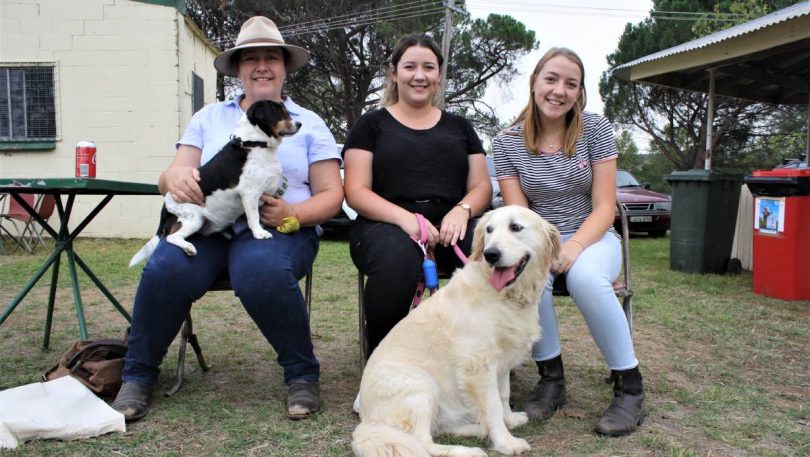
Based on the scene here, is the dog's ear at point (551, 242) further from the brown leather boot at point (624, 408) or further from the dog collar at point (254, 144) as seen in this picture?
the dog collar at point (254, 144)

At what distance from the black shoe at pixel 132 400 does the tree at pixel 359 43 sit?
1735cm

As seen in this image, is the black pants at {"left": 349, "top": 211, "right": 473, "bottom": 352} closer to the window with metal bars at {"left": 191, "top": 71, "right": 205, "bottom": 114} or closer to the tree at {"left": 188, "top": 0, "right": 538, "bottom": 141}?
the window with metal bars at {"left": 191, "top": 71, "right": 205, "bottom": 114}

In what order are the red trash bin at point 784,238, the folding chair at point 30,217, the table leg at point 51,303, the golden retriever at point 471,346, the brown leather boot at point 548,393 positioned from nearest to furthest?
the golden retriever at point 471,346, the brown leather boot at point 548,393, the table leg at point 51,303, the red trash bin at point 784,238, the folding chair at point 30,217

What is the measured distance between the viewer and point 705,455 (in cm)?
229

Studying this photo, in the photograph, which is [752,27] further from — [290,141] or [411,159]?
[290,141]

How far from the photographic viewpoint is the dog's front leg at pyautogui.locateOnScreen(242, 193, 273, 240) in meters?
2.80

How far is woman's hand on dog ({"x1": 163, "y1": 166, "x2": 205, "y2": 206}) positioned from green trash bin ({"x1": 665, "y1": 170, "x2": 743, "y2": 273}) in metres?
6.08

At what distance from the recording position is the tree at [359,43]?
19.5 m

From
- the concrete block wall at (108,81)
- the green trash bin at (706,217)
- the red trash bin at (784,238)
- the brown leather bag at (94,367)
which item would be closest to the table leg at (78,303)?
the brown leather bag at (94,367)

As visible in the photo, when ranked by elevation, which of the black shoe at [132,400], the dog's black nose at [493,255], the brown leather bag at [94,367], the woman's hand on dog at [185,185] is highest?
the woman's hand on dog at [185,185]

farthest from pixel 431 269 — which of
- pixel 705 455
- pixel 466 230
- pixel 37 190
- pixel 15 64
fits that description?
pixel 15 64

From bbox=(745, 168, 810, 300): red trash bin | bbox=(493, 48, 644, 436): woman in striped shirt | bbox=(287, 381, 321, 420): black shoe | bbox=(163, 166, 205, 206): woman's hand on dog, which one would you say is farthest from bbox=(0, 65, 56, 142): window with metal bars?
bbox=(745, 168, 810, 300): red trash bin

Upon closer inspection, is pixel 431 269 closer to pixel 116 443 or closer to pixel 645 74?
pixel 116 443

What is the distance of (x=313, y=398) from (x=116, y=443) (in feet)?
2.73
